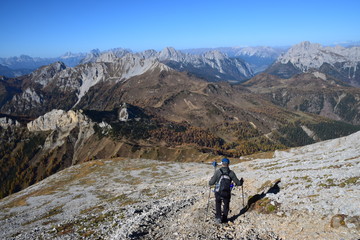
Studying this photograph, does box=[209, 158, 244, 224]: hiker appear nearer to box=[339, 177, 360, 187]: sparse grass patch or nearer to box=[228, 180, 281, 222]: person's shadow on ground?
box=[228, 180, 281, 222]: person's shadow on ground

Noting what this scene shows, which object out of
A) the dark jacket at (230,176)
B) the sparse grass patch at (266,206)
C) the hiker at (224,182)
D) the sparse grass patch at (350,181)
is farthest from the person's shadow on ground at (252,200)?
the sparse grass patch at (350,181)

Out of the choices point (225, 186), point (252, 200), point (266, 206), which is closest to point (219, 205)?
point (225, 186)

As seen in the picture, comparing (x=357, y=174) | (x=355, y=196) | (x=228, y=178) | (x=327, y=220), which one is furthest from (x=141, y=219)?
(x=357, y=174)

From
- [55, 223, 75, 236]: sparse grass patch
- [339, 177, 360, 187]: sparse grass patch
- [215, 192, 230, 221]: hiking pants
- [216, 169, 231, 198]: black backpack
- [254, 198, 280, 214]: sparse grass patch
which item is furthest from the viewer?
[55, 223, 75, 236]: sparse grass patch

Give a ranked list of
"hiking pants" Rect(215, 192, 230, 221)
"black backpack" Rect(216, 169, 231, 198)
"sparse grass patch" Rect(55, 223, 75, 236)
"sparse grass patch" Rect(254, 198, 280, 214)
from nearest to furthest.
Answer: "black backpack" Rect(216, 169, 231, 198) < "hiking pants" Rect(215, 192, 230, 221) < "sparse grass patch" Rect(254, 198, 280, 214) < "sparse grass patch" Rect(55, 223, 75, 236)

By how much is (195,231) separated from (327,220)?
959cm

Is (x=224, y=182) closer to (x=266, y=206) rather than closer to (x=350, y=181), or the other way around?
(x=266, y=206)

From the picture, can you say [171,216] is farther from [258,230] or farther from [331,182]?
[331,182]

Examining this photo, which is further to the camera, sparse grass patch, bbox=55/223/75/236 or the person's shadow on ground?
sparse grass patch, bbox=55/223/75/236

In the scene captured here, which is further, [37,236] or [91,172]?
[91,172]

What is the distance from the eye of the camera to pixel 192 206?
25875mm

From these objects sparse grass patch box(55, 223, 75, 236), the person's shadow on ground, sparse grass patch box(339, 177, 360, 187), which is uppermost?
sparse grass patch box(339, 177, 360, 187)

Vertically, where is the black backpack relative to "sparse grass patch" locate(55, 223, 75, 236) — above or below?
above

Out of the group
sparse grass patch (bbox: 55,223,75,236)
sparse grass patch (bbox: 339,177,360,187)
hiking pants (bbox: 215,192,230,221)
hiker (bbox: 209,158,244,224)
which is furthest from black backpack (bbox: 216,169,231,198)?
sparse grass patch (bbox: 55,223,75,236)
